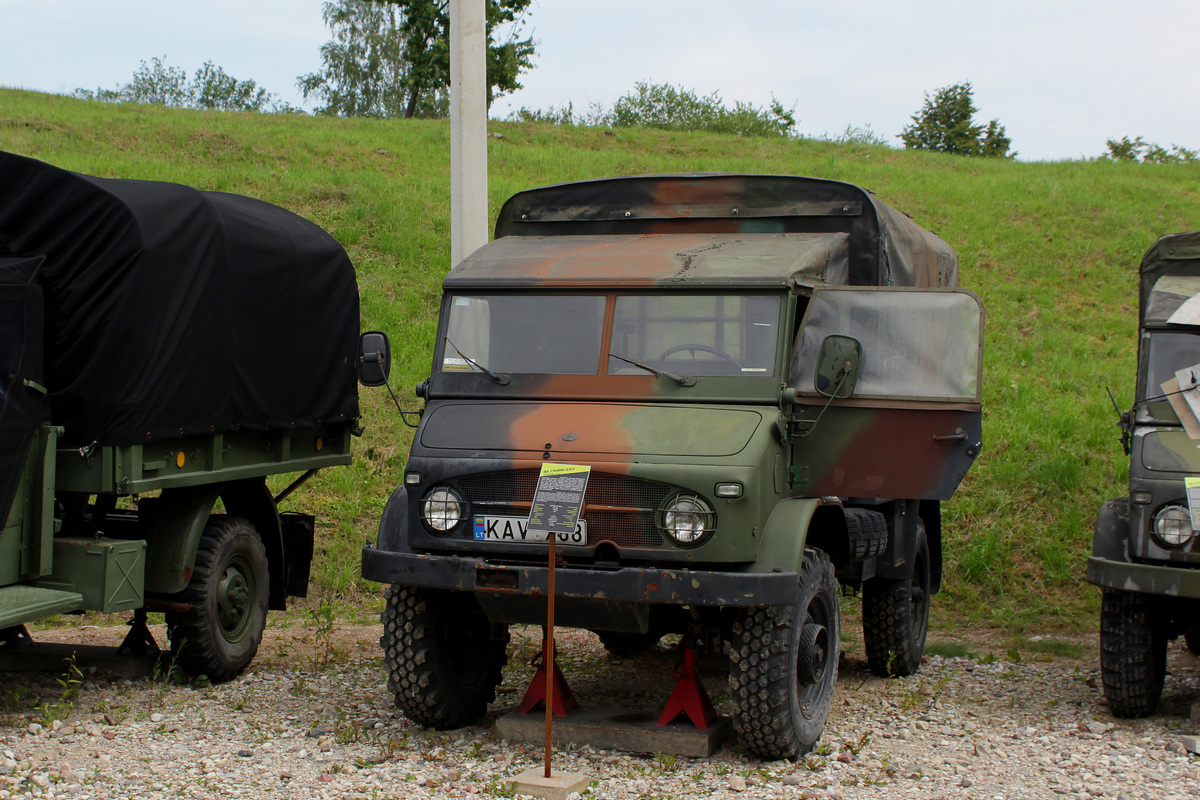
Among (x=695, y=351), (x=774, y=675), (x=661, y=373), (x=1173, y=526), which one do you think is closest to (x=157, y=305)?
(x=661, y=373)

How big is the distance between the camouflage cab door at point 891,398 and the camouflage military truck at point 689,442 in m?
0.01

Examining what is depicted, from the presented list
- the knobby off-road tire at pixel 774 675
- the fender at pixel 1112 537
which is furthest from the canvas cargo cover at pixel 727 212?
the knobby off-road tire at pixel 774 675

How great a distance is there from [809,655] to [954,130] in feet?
153

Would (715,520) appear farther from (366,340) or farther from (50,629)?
(50,629)

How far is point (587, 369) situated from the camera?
617 centimetres

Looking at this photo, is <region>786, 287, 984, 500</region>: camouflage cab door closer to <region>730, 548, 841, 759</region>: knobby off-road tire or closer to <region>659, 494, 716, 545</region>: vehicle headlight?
<region>730, 548, 841, 759</region>: knobby off-road tire

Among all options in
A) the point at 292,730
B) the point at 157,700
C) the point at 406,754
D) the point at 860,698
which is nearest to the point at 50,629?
the point at 157,700

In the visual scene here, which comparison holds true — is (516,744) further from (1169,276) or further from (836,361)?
(1169,276)

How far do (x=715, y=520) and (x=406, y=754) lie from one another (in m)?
1.92

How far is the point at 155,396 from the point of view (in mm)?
6441

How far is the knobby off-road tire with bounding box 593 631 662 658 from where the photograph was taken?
7714 millimetres

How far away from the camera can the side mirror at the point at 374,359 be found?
21.6 ft

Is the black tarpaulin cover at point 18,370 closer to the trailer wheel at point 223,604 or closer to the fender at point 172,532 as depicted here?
the fender at point 172,532

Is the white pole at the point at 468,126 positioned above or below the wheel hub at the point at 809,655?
above
